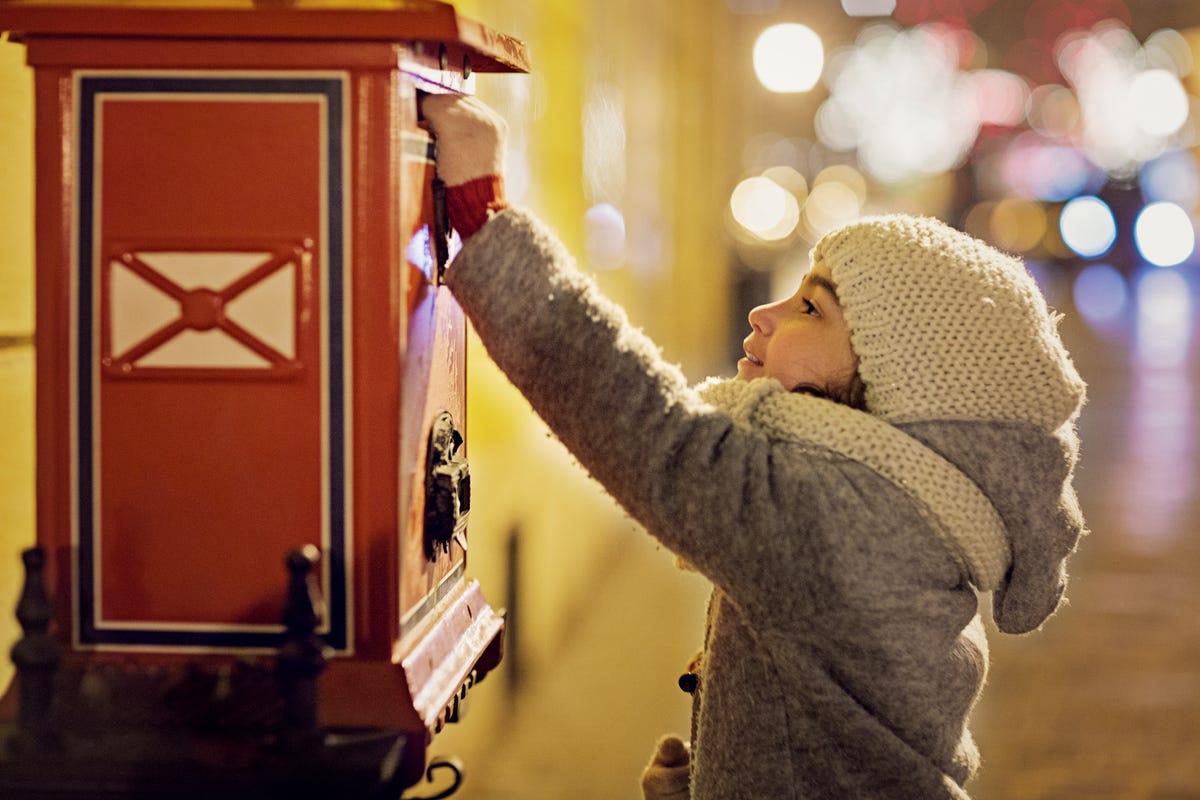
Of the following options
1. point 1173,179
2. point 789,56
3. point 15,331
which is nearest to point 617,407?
point 15,331

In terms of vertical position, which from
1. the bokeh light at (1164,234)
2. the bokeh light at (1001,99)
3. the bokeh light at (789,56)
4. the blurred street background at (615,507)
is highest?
the bokeh light at (1001,99)

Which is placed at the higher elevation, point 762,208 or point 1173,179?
point 1173,179

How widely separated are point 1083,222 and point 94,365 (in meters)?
49.4

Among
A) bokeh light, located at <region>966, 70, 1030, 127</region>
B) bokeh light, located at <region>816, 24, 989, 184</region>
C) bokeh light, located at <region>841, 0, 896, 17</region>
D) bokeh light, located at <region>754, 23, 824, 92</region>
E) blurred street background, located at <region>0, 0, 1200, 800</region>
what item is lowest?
blurred street background, located at <region>0, 0, 1200, 800</region>

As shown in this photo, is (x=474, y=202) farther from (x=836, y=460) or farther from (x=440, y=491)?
(x=836, y=460)

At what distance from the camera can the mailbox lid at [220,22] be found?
1661mm

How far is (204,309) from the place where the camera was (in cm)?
168

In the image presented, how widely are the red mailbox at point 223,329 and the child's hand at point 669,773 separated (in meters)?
0.68

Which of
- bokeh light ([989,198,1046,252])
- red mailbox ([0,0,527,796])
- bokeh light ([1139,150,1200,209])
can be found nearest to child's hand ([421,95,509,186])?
red mailbox ([0,0,527,796])

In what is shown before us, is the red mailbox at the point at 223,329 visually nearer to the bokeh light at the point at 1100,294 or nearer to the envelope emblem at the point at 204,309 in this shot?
the envelope emblem at the point at 204,309

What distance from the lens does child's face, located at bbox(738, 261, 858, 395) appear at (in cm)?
198

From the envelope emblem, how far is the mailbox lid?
0.26 metres

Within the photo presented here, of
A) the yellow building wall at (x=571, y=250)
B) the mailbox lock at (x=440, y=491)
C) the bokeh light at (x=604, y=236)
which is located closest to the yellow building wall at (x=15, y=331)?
the yellow building wall at (x=571, y=250)

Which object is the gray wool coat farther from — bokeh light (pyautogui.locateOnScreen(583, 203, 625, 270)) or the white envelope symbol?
bokeh light (pyautogui.locateOnScreen(583, 203, 625, 270))
